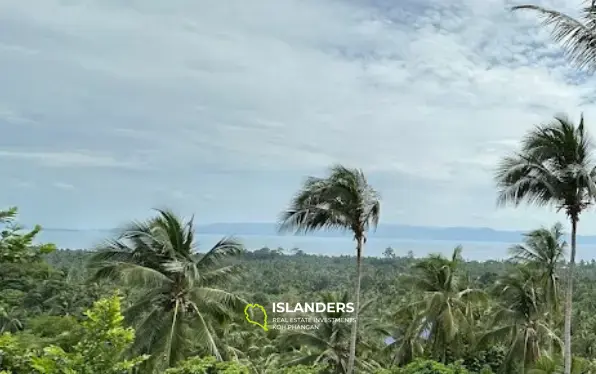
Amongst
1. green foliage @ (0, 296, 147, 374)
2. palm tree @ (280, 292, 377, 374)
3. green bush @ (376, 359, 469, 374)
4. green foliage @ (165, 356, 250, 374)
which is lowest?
palm tree @ (280, 292, 377, 374)

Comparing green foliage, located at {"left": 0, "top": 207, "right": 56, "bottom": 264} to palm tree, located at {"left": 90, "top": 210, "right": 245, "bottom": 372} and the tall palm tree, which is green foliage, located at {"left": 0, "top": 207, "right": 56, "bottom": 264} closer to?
palm tree, located at {"left": 90, "top": 210, "right": 245, "bottom": 372}

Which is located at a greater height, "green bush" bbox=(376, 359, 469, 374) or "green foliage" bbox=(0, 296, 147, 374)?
"green foliage" bbox=(0, 296, 147, 374)

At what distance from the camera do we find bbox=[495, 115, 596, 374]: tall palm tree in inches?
406

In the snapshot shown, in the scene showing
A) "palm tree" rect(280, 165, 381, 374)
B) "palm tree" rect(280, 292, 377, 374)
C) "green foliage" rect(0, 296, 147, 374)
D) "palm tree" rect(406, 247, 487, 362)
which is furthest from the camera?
"palm tree" rect(406, 247, 487, 362)

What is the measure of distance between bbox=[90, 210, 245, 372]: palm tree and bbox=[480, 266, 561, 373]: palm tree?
10302mm

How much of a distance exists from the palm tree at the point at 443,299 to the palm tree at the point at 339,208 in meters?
6.39

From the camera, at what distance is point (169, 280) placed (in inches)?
448

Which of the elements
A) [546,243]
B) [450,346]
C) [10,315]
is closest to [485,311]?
[450,346]

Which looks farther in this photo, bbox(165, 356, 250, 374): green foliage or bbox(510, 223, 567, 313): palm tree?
bbox(510, 223, 567, 313): palm tree

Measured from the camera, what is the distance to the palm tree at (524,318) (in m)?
16.9

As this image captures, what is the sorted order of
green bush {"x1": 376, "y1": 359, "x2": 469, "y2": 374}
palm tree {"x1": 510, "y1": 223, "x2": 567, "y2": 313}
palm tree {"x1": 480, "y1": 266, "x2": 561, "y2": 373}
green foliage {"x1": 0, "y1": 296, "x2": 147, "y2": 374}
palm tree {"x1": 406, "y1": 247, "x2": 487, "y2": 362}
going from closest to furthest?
green foliage {"x1": 0, "y1": 296, "x2": 147, "y2": 374} < green bush {"x1": 376, "y1": 359, "x2": 469, "y2": 374} < palm tree {"x1": 510, "y1": 223, "x2": 567, "y2": 313} < palm tree {"x1": 480, "y1": 266, "x2": 561, "y2": 373} < palm tree {"x1": 406, "y1": 247, "x2": 487, "y2": 362}

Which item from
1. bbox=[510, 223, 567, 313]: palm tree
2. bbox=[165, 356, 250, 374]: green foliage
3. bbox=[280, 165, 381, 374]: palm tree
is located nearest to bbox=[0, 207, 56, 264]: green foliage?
bbox=[165, 356, 250, 374]: green foliage

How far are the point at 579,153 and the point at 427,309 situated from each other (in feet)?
31.2

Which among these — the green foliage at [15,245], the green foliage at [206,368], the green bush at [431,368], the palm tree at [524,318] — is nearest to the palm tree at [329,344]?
the palm tree at [524,318]
